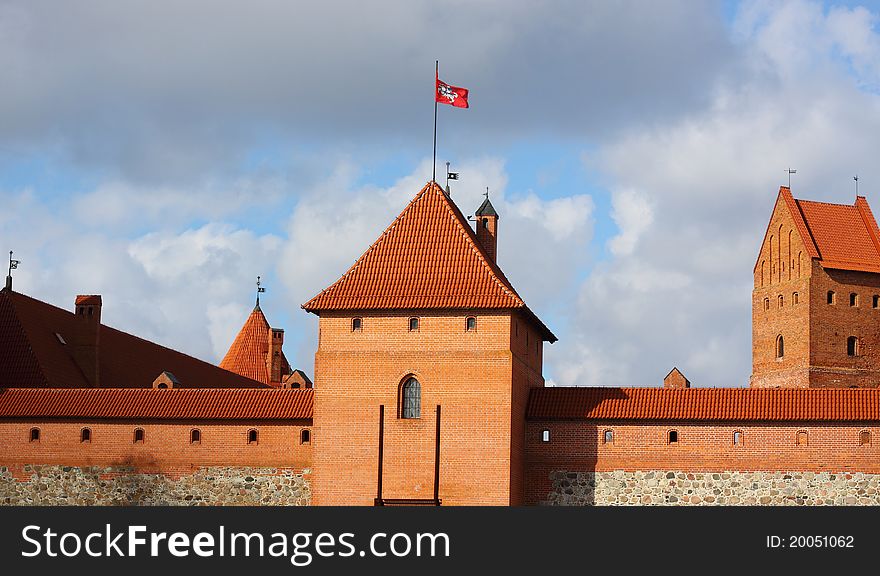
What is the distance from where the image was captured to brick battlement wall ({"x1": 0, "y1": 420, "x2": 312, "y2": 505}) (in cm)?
3831

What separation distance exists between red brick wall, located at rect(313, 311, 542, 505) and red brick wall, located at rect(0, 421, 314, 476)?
1552 millimetres

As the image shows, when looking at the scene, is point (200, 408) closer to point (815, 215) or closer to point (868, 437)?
point (868, 437)

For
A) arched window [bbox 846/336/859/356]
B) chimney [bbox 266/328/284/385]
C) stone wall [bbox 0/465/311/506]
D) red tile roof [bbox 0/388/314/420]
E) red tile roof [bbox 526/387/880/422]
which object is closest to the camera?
red tile roof [bbox 526/387/880/422]

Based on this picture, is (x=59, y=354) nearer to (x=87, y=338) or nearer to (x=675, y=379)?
(x=87, y=338)

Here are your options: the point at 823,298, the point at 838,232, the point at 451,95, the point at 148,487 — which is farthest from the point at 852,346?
the point at 148,487

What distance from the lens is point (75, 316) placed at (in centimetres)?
→ 5019

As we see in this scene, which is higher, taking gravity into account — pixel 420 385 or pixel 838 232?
pixel 838 232

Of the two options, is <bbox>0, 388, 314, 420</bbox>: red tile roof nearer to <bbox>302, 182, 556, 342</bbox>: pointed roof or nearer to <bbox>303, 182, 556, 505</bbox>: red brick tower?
<bbox>303, 182, 556, 505</bbox>: red brick tower

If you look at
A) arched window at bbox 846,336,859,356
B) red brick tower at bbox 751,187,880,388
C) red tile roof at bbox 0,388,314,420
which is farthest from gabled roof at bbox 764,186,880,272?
red tile roof at bbox 0,388,314,420

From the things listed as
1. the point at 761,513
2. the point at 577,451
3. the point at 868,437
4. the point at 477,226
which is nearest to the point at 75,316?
the point at 477,226

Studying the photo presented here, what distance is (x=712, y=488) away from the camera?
37.3m

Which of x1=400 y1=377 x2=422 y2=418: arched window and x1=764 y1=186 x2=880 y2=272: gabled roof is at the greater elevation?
x1=764 y1=186 x2=880 y2=272: gabled roof

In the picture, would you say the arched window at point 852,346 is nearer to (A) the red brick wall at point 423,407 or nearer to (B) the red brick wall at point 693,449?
(B) the red brick wall at point 693,449

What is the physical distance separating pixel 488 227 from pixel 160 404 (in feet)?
28.9
